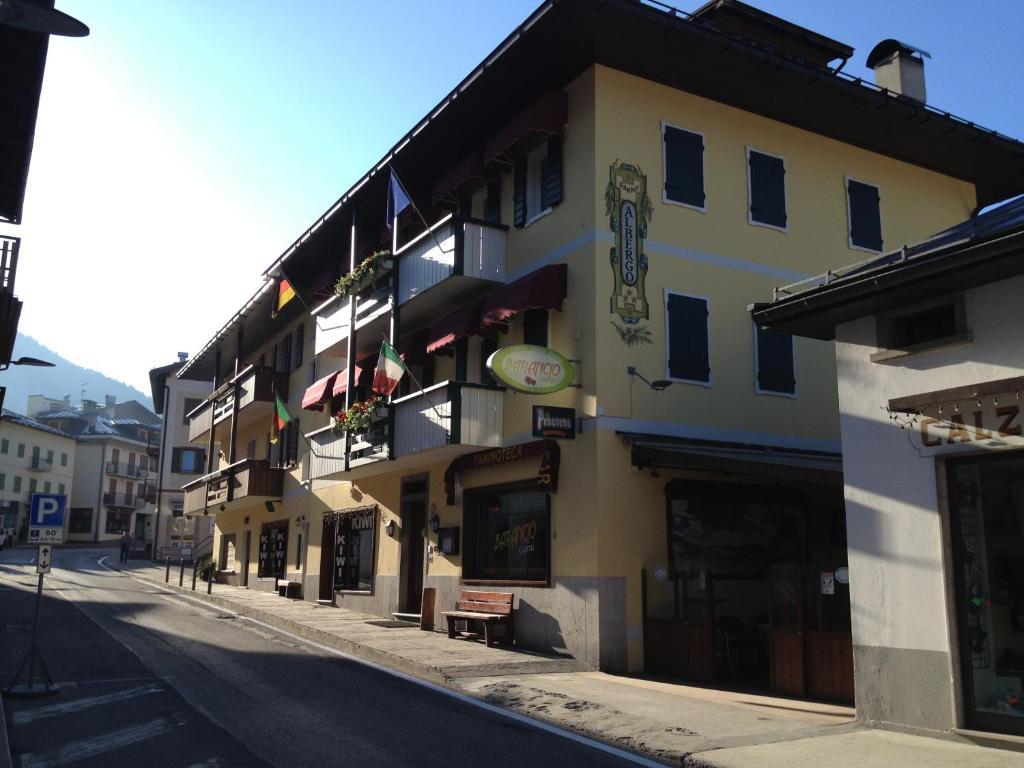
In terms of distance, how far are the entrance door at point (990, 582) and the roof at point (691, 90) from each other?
8818 millimetres

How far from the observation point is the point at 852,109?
57.7 ft

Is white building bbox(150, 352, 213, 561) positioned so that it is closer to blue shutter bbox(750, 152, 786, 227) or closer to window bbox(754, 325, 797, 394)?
blue shutter bbox(750, 152, 786, 227)

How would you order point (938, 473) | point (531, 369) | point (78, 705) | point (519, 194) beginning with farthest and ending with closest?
point (519, 194), point (531, 369), point (78, 705), point (938, 473)

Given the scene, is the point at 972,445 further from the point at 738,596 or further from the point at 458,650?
the point at 458,650

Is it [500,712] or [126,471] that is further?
[126,471]

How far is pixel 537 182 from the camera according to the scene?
17.4m

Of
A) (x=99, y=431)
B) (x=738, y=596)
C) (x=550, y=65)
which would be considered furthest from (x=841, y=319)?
(x=99, y=431)

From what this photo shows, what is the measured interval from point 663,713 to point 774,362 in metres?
8.55

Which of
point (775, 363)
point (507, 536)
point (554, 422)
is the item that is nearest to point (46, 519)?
point (554, 422)

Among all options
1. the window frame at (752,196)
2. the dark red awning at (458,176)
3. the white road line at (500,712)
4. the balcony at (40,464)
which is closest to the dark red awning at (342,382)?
the dark red awning at (458,176)

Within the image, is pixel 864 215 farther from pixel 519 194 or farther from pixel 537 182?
pixel 519 194

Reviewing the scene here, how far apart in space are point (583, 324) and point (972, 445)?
24.0ft

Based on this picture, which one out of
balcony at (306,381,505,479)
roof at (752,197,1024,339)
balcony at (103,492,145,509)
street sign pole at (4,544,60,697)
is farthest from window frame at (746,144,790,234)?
balcony at (103,492,145,509)

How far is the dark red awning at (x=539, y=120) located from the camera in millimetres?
16047
